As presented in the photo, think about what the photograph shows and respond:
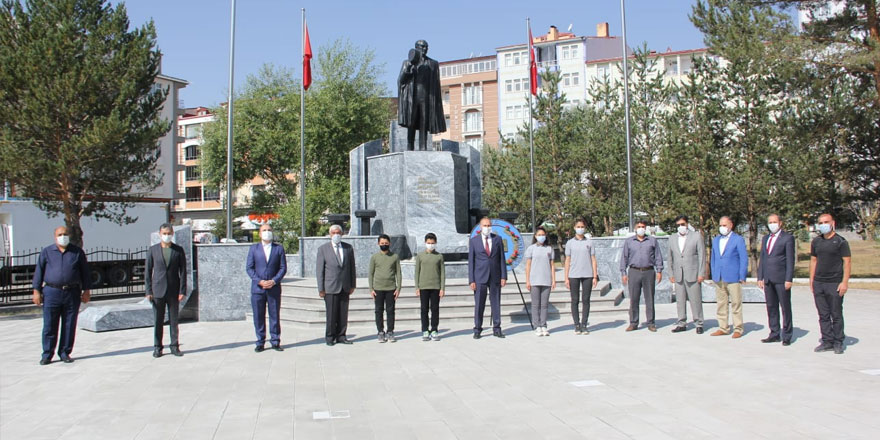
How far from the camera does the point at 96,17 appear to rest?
1975 centimetres

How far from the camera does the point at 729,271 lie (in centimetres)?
991

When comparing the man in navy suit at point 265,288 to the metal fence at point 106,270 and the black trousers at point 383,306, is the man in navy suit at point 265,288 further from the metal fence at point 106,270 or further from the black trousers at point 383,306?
the metal fence at point 106,270

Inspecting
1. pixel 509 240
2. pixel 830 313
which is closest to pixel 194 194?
pixel 509 240

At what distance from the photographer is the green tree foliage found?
17.9 meters

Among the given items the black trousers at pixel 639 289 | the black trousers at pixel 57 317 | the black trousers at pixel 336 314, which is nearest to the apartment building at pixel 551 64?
the black trousers at pixel 639 289

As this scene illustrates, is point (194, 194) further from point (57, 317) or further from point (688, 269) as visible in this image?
point (688, 269)

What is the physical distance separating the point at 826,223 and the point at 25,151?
18.2m

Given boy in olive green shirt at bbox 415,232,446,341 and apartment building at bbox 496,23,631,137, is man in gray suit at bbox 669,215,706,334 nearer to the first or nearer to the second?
boy in olive green shirt at bbox 415,232,446,341

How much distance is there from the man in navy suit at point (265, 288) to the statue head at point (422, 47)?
8153 millimetres

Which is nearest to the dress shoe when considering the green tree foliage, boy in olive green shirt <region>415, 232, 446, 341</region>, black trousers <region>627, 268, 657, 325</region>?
black trousers <region>627, 268, 657, 325</region>

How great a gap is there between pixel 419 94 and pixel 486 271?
700 cm

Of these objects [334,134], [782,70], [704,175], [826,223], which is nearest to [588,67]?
[334,134]

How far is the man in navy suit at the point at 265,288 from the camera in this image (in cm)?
945

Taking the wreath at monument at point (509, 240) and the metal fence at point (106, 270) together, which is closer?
the wreath at monument at point (509, 240)
